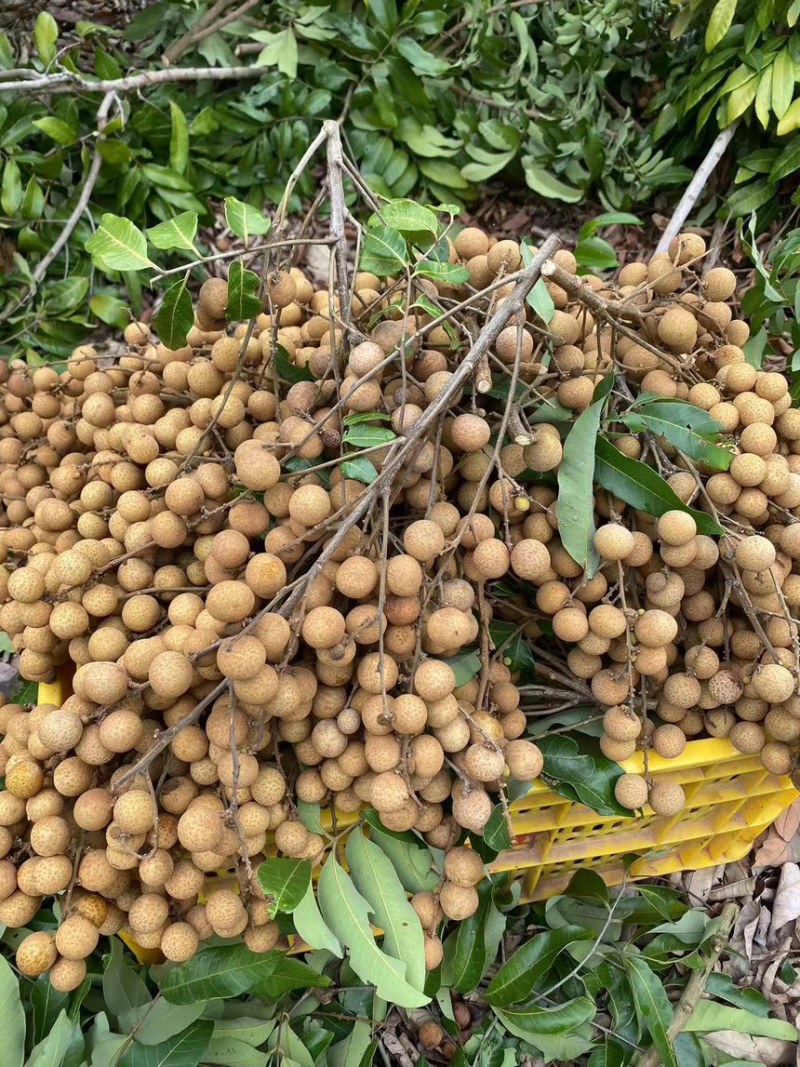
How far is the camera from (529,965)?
4.13 ft

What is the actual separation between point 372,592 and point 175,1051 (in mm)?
724

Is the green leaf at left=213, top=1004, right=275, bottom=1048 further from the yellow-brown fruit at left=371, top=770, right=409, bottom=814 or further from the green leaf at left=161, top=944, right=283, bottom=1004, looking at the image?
the yellow-brown fruit at left=371, top=770, right=409, bottom=814

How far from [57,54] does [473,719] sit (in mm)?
2001

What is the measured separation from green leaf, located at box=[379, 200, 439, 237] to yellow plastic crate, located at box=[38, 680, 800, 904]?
0.83 metres

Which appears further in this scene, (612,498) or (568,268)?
(568,268)

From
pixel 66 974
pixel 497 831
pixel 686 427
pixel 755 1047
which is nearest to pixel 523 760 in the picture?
pixel 497 831

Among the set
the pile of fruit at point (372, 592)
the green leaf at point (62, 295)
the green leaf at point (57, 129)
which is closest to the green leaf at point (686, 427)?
the pile of fruit at point (372, 592)

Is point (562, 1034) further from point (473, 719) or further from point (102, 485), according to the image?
point (102, 485)

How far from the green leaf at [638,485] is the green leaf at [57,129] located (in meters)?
1.71

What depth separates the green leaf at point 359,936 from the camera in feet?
3.19

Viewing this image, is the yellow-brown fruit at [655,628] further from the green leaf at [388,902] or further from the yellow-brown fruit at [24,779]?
the yellow-brown fruit at [24,779]

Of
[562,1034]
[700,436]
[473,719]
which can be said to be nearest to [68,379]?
[473,719]

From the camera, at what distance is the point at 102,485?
1243 millimetres

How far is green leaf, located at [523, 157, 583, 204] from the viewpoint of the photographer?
7.27 ft
